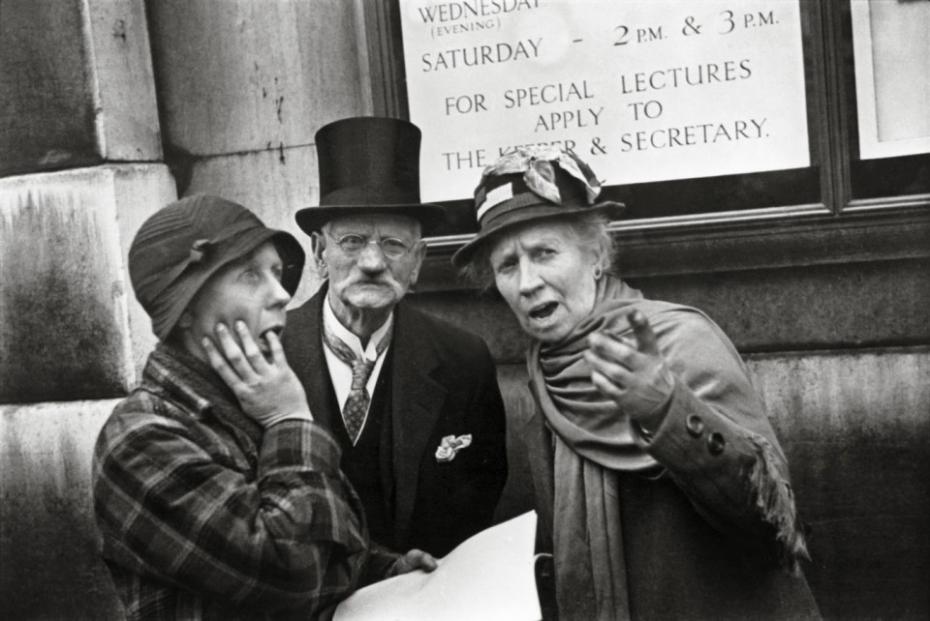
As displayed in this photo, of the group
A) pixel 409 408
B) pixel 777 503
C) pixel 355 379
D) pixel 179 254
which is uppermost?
pixel 179 254

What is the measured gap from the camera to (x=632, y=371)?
266 cm

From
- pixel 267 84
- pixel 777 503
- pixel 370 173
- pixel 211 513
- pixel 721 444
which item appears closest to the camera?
pixel 211 513

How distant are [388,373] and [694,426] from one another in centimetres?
116

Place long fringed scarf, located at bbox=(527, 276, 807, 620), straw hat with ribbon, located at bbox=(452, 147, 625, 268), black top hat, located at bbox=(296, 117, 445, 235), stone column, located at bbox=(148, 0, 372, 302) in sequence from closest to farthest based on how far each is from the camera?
long fringed scarf, located at bbox=(527, 276, 807, 620) < straw hat with ribbon, located at bbox=(452, 147, 625, 268) < black top hat, located at bbox=(296, 117, 445, 235) < stone column, located at bbox=(148, 0, 372, 302)

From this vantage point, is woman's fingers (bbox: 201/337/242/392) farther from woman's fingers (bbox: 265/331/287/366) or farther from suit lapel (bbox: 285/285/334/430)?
suit lapel (bbox: 285/285/334/430)

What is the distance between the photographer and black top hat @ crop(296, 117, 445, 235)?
11.8ft

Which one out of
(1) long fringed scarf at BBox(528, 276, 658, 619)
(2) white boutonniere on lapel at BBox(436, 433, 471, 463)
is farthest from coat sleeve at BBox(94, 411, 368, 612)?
(2) white boutonniere on lapel at BBox(436, 433, 471, 463)

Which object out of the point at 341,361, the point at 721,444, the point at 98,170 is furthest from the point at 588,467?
the point at 98,170

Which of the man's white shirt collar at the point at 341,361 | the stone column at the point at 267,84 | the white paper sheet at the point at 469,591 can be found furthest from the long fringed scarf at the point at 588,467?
the stone column at the point at 267,84

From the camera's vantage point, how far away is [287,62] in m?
4.17

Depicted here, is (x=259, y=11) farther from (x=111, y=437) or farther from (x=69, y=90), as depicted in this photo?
(x=111, y=437)

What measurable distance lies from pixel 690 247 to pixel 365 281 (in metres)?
1.14

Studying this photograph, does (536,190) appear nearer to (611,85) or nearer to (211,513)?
(611,85)

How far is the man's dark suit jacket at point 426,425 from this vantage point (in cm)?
349
